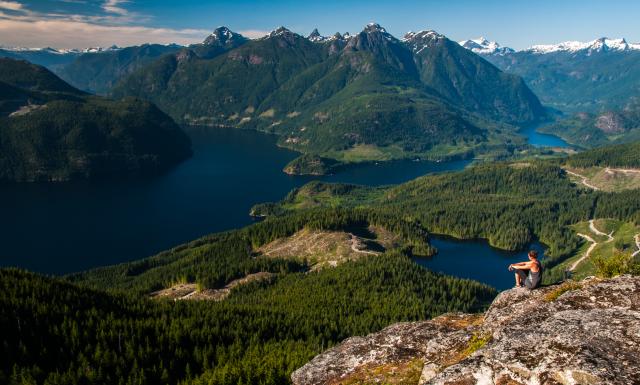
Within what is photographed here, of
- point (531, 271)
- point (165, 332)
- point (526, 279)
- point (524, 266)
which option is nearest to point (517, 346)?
point (524, 266)

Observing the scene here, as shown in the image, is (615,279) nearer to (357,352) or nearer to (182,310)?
(357,352)

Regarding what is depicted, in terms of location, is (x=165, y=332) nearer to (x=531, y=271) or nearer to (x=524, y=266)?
(x=524, y=266)

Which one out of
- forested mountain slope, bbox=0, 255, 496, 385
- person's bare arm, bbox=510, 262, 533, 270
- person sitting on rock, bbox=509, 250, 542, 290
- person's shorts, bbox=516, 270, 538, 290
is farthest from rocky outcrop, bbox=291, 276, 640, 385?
forested mountain slope, bbox=0, 255, 496, 385

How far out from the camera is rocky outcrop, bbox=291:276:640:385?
31797 millimetres

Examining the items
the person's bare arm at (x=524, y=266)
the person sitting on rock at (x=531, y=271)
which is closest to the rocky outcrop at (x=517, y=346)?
the person sitting on rock at (x=531, y=271)

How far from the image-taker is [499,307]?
47.6m

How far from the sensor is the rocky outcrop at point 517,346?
31797 millimetres

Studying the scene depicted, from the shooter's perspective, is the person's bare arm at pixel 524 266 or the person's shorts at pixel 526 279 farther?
the person's shorts at pixel 526 279

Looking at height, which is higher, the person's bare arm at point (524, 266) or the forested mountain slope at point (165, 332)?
the person's bare arm at point (524, 266)

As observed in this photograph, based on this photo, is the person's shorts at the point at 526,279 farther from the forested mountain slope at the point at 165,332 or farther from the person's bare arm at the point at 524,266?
the forested mountain slope at the point at 165,332

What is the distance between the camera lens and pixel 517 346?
3438cm

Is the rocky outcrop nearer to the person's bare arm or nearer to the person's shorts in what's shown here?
the person's shorts

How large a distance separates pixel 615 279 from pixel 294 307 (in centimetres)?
14110

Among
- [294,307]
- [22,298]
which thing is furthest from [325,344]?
[22,298]
